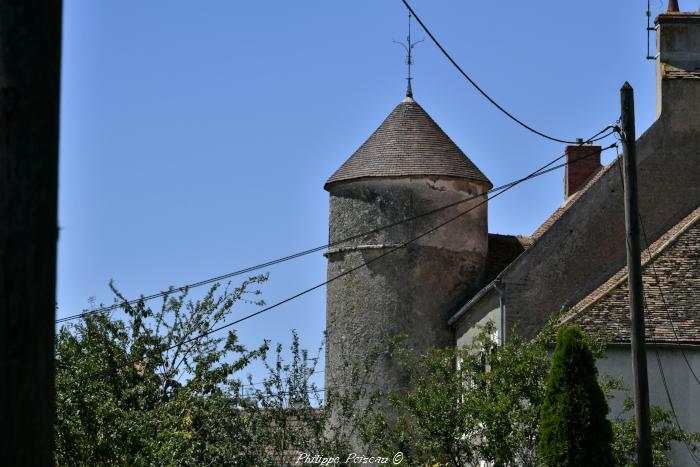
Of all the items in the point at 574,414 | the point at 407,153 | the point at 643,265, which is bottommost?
the point at 574,414

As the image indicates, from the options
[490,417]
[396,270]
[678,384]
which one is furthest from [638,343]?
[396,270]

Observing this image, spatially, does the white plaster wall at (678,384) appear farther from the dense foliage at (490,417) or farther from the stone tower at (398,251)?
the stone tower at (398,251)

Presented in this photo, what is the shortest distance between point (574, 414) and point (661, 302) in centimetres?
611

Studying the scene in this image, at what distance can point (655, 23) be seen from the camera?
28609mm

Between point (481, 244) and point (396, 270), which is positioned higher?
point (481, 244)

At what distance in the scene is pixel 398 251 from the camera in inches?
1144

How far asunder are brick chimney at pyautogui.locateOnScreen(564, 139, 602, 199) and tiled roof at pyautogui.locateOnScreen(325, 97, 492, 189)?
386 centimetres

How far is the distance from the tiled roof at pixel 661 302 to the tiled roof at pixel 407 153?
18.6 ft

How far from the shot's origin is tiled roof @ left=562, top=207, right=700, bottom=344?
923 inches

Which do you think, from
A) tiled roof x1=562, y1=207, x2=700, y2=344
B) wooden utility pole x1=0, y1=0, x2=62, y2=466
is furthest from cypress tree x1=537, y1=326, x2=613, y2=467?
wooden utility pole x1=0, y1=0, x2=62, y2=466

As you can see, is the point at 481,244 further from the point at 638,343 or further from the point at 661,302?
the point at 638,343

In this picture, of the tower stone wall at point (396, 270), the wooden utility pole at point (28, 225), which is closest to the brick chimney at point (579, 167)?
the tower stone wall at point (396, 270)

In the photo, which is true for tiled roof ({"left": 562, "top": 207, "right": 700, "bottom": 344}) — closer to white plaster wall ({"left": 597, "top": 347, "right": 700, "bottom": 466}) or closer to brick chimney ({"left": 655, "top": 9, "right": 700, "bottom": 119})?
white plaster wall ({"left": 597, "top": 347, "right": 700, "bottom": 466})

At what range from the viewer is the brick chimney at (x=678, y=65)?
90.7ft
